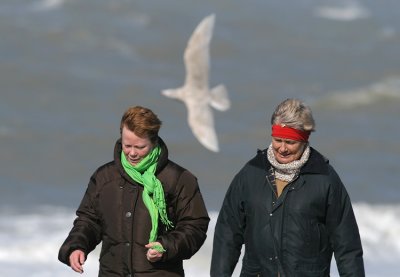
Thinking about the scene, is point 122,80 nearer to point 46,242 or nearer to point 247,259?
point 46,242

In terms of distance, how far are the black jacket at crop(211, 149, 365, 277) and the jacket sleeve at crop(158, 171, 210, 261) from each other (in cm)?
22

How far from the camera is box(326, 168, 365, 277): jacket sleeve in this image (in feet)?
19.1

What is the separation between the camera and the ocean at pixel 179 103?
14180mm

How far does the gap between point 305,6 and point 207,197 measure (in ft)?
55.6

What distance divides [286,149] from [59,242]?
7.44 metres

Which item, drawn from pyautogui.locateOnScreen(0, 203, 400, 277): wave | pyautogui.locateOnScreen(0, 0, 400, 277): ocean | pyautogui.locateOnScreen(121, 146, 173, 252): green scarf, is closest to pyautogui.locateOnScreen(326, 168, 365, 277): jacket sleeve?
pyautogui.locateOnScreen(121, 146, 173, 252): green scarf

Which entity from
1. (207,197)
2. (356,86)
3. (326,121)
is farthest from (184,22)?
(207,197)

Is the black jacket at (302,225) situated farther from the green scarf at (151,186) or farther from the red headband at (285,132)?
the green scarf at (151,186)

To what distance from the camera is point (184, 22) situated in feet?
94.7

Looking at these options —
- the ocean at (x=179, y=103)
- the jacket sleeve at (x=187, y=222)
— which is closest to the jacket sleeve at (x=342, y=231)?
the jacket sleeve at (x=187, y=222)

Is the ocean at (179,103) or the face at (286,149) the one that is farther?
the ocean at (179,103)

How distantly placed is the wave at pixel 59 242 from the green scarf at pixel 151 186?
534cm

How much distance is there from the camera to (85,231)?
6.04 meters

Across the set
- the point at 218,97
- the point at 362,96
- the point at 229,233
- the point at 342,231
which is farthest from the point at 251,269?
the point at 362,96
